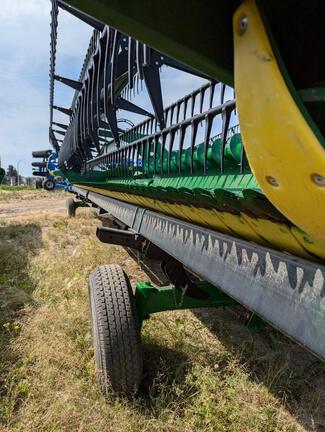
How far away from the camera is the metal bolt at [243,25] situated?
702 mm

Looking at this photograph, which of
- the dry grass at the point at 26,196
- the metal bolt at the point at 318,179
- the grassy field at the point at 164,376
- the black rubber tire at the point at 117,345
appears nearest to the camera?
the metal bolt at the point at 318,179

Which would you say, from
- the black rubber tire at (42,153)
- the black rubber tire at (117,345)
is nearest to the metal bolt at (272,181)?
the black rubber tire at (117,345)

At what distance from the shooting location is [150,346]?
285 cm

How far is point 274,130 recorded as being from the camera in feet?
2.24

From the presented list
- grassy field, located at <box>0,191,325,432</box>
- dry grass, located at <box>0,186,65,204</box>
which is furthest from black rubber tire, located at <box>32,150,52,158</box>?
grassy field, located at <box>0,191,325,432</box>

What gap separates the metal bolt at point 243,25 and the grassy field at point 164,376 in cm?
204

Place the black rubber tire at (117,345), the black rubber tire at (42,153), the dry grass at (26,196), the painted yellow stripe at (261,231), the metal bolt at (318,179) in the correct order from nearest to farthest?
the metal bolt at (318,179)
the painted yellow stripe at (261,231)
the black rubber tire at (117,345)
the dry grass at (26,196)
the black rubber tire at (42,153)

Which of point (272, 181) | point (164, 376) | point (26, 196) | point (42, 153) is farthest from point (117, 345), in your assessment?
point (42, 153)

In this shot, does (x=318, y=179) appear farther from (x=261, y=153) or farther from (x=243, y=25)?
(x=243, y=25)

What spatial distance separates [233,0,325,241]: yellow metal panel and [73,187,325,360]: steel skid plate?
16 cm

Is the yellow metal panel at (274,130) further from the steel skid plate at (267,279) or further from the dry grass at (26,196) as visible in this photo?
the dry grass at (26,196)

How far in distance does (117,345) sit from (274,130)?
73.9 inches

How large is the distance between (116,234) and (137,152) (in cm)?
89

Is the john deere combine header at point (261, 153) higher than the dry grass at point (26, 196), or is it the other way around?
the john deere combine header at point (261, 153)
